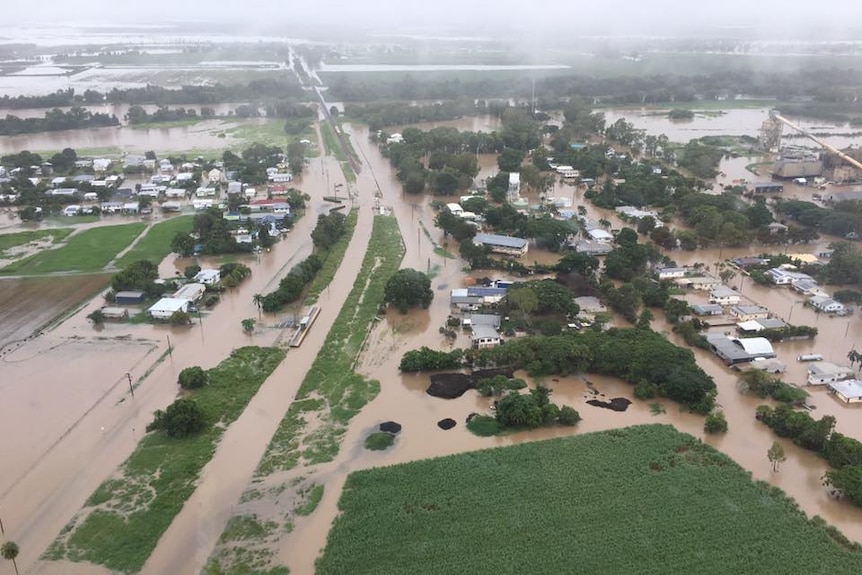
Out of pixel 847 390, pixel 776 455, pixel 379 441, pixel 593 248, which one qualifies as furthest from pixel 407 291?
pixel 847 390

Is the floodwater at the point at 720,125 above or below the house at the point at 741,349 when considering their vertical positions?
above

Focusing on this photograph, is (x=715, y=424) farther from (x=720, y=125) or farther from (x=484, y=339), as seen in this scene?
(x=720, y=125)

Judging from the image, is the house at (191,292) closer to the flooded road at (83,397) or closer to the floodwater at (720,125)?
the flooded road at (83,397)

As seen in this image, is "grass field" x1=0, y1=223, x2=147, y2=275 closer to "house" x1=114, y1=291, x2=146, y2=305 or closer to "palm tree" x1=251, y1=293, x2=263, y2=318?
"house" x1=114, y1=291, x2=146, y2=305

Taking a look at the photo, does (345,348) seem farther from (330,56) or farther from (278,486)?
(330,56)

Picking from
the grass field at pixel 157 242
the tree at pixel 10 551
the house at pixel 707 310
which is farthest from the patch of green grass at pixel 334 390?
the house at pixel 707 310

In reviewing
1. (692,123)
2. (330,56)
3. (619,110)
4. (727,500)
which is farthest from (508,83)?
(727,500)
